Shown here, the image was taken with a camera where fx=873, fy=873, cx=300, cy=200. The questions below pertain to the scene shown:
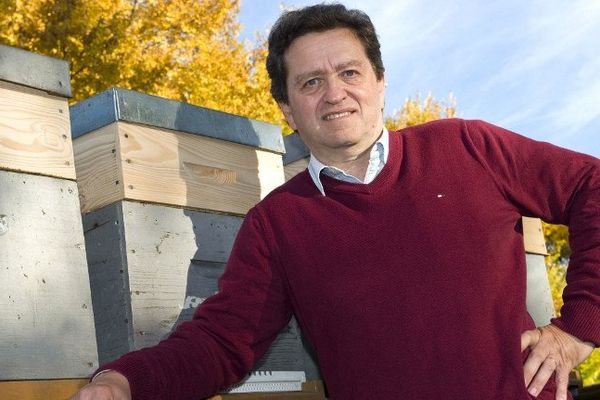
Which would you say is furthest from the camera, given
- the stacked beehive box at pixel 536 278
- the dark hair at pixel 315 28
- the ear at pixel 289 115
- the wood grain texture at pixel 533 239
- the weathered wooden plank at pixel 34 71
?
the wood grain texture at pixel 533 239

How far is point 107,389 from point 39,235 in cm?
95

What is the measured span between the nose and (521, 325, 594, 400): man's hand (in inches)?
42.3

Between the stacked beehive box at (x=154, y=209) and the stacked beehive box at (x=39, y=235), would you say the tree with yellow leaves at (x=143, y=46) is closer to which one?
the stacked beehive box at (x=154, y=209)

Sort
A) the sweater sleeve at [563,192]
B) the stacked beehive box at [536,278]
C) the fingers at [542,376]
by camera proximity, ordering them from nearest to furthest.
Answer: the fingers at [542,376], the sweater sleeve at [563,192], the stacked beehive box at [536,278]

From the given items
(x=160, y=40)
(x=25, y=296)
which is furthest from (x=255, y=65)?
(x=25, y=296)

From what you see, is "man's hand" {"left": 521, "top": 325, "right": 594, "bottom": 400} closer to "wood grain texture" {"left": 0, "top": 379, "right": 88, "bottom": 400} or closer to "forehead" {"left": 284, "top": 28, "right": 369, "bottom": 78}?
"forehead" {"left": 284, "top": 28, "right": 369, "bottom": 78}

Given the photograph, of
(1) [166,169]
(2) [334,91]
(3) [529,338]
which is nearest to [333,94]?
(2) [334,91]

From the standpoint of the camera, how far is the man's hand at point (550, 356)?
2.76 m

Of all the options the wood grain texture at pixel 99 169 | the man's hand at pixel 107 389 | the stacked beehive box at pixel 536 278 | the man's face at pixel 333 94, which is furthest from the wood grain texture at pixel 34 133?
the stacked beehive box at pixel 536 278

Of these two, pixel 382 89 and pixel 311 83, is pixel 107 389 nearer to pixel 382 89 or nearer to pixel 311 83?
pixel 311 83

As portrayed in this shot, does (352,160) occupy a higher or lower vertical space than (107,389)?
higher

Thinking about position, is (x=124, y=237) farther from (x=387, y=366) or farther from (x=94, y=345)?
(x=387, y=366)

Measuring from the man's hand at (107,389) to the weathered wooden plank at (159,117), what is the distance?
1468 mm

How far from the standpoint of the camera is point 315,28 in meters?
3.43
